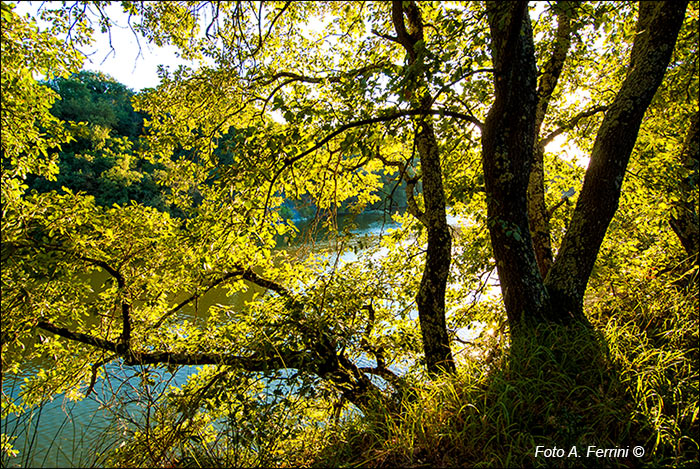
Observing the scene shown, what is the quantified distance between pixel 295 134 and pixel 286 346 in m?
2.00

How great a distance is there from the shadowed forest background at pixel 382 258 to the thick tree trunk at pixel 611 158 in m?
0.02

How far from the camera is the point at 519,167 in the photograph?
2852 millimetres

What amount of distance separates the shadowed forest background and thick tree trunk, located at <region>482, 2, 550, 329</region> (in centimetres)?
2

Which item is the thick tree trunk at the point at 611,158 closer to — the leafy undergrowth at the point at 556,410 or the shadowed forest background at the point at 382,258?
the shadowed forest background at the point at 382,258

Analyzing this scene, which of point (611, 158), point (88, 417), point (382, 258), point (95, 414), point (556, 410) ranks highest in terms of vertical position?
point (382, 258)

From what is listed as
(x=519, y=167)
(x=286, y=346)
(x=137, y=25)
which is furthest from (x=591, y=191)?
(x=137, y=25)

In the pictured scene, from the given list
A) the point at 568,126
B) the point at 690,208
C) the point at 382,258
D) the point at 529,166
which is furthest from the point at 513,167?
the point at 690,208

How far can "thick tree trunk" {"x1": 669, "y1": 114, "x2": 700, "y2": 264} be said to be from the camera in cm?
432

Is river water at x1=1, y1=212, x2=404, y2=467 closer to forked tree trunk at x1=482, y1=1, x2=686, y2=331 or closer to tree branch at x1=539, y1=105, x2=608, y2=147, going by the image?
forked tree trunk at x1=482, y1=1, x2=686, y2=331

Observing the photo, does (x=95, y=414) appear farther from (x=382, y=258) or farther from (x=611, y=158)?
(x=611, y=158)

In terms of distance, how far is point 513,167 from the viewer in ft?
9.34

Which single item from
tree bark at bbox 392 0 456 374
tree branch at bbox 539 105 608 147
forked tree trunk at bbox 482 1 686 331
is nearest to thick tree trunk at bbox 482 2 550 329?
forked tree trunk at bbox 482 1 686 331

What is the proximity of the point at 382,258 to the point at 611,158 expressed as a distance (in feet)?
10.9

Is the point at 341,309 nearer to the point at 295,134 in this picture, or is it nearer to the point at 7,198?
the point at 295,134
